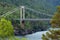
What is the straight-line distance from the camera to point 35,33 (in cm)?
792

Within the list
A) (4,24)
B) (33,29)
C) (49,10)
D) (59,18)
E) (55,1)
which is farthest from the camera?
(49,10)

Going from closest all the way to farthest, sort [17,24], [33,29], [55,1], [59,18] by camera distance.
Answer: [59,18] < [17,24] < [33,29] < [55,1]

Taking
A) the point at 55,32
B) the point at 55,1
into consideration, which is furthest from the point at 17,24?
the point at 55,32

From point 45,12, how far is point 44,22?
235 centimetres

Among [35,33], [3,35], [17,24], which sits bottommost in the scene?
[35,33]

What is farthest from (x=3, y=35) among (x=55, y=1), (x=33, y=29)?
(x=55, y=1)

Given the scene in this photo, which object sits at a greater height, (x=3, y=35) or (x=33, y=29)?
(x=3, y=35)

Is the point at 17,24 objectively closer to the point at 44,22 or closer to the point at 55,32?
the point at 44,22

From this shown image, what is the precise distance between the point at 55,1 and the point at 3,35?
7367mm

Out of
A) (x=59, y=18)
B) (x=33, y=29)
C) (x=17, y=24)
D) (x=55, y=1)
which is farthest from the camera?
(x=55, y=1)

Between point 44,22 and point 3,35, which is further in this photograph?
point 44,22

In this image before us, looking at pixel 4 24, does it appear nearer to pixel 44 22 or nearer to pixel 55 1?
pixel 44 22

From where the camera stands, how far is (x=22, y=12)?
927 centimetres

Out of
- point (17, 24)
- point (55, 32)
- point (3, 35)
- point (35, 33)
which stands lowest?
point (35, 33)
